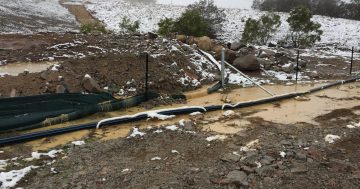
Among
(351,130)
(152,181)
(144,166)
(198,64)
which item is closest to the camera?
(152,181)

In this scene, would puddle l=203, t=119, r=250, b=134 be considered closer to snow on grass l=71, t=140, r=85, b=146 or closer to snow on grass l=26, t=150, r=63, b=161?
snow on grass l=71, t=140, r=85, b=146

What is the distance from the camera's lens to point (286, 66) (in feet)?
51.6

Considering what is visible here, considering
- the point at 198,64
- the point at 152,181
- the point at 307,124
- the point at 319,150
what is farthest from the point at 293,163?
the point at 198,64

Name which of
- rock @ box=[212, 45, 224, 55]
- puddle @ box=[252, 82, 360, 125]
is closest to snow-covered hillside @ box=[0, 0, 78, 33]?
rock @ box=[212, 45, 224, 55]

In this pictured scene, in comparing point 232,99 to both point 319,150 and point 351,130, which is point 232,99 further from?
point 319,150

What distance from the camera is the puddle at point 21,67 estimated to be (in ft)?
38.2

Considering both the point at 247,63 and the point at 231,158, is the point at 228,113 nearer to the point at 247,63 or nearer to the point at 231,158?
the point at 231,158

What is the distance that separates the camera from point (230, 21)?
1439 inches

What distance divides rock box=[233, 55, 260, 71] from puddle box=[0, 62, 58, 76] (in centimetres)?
678

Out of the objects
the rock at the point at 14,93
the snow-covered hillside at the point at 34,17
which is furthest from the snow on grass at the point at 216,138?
the snow-covered hillside at the point at 34,17

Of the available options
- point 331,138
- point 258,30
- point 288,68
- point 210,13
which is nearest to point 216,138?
point 331,138

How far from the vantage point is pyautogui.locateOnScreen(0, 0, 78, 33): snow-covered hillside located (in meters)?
25.9

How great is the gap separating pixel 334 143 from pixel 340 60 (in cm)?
1334

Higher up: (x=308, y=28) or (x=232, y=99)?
(x=308, y=28)
